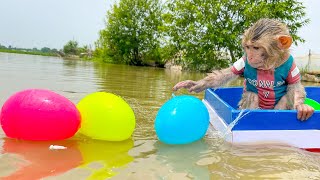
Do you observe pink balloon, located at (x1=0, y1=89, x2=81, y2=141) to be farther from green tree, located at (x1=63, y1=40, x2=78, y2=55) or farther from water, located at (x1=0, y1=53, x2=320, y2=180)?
green tree, located at (x1=63, y1=40, x2=78, y2=55)

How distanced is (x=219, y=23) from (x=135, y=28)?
47.5ft

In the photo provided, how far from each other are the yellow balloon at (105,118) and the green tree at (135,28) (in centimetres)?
3060

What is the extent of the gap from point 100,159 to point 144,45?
3196 cm

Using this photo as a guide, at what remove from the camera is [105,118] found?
9.58ft

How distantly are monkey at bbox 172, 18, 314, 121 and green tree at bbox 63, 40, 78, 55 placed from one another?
179ft

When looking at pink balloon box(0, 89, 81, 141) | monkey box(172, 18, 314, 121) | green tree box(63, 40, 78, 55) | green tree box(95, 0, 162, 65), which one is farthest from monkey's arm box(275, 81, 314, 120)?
green tree box(63, 40, 78, 55)

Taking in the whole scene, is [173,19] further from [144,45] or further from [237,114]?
[237,114]

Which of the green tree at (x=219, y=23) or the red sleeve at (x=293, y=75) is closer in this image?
the red sleeve at (x=293, y=75)

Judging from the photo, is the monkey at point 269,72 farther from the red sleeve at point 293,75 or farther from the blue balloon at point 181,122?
the blue balloon at point 181,122

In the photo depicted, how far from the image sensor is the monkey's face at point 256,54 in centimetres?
309

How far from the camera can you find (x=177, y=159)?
2.54 meters

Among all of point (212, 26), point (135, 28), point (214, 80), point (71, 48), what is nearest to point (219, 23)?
point (212, 26)

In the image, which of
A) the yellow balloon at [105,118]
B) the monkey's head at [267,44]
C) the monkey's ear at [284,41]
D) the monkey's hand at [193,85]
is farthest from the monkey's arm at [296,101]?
the yellow balloon at [105,118]

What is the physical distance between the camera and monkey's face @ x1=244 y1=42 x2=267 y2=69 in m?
3.09
